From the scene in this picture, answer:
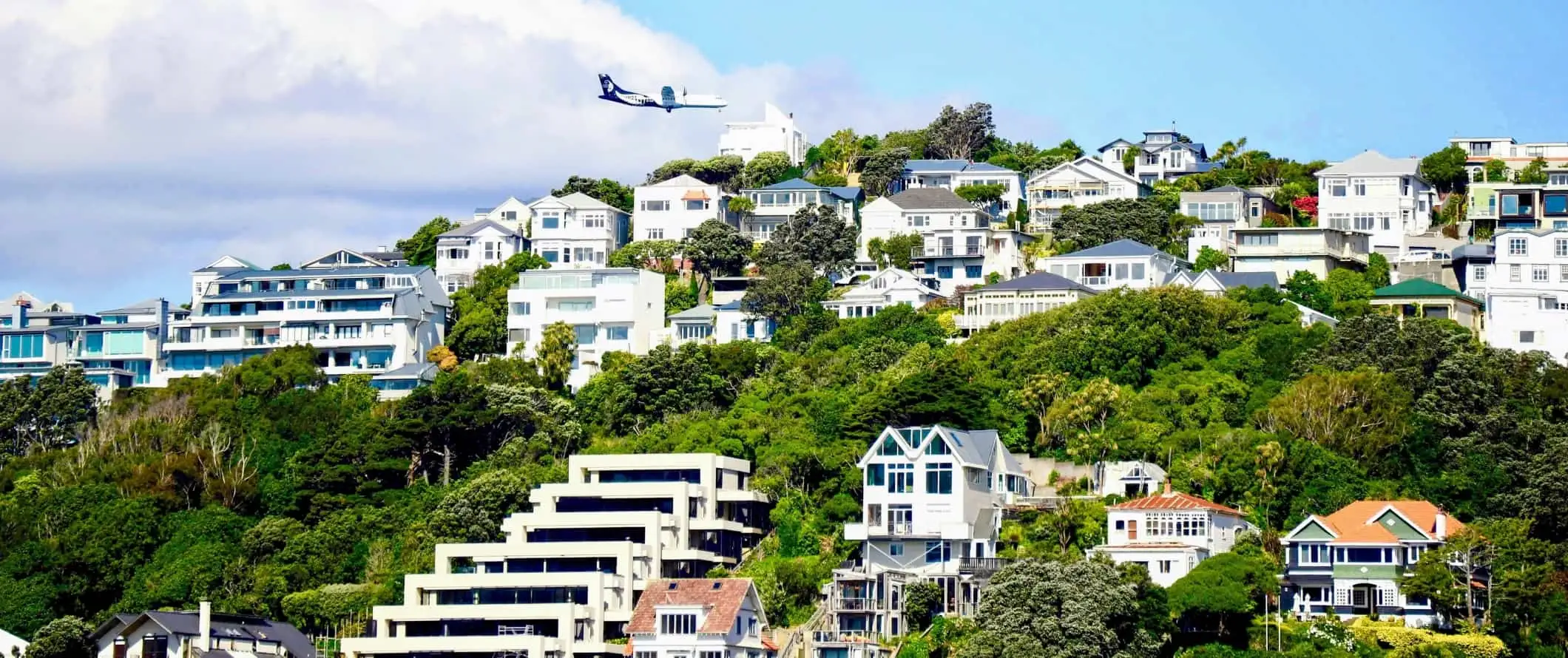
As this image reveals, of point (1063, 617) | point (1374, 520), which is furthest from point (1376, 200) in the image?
point (1063, 617)

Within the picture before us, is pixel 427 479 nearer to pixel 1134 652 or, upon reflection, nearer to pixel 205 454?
pixel 205 454

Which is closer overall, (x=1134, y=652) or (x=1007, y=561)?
(x=1134, y=652)

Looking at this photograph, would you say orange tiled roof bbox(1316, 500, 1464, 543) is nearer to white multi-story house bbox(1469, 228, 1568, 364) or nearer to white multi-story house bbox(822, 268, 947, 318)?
white multi-story house bbox(1469, 228, 1568, 364)

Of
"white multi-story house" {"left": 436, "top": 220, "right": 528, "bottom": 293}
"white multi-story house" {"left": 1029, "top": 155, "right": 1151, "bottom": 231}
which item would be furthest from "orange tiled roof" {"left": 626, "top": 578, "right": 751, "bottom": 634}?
"white multi-story house" {"left": 1029, "top": 155, "right": 1151, "bottom": 231}

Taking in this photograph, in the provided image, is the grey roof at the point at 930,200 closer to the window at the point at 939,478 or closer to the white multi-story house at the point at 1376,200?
the white multi-story house at the point at 1376,200

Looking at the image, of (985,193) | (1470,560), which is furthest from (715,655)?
(985,193)

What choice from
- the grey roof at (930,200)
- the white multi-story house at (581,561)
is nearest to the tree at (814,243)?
the grey roof at (930,200)
